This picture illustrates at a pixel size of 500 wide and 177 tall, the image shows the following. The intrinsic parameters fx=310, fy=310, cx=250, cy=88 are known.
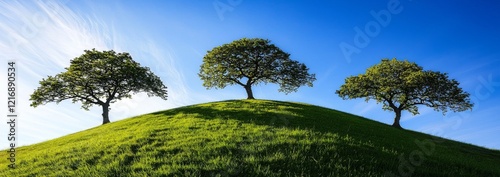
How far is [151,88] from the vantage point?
170 feet

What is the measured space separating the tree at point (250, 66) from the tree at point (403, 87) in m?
9.33

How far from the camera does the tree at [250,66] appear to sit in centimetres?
5309

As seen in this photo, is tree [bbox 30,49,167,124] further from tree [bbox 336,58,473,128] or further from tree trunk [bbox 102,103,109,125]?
tree [bbox 336,58,473,128]

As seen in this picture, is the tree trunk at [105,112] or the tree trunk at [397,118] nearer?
the tree trunk at [105,112]

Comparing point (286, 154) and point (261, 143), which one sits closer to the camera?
point (286, 154)

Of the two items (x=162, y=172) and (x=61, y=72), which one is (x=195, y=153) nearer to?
(x=162, y=172)

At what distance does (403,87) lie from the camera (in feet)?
174

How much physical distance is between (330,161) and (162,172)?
227 inches

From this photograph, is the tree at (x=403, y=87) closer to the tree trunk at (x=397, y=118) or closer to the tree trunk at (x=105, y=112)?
the tree trunk at (x=397, y=118)

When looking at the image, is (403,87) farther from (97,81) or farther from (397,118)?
(97,81)

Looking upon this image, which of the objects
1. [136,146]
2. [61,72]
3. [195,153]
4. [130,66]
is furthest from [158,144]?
[61,72]

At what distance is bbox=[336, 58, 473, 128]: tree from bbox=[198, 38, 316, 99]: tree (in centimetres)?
933

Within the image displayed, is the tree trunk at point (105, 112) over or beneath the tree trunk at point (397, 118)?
over

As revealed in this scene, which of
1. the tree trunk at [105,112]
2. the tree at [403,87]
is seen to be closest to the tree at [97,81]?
the tree trunk at [105,112]
